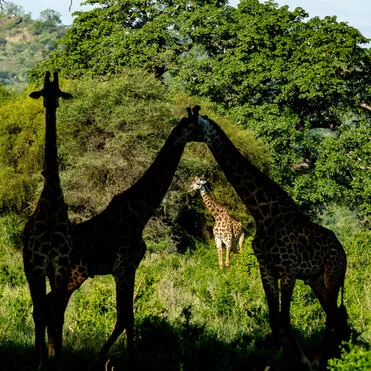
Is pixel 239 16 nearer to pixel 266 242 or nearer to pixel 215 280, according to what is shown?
pixel 215 280

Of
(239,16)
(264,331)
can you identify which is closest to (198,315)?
(264,331)

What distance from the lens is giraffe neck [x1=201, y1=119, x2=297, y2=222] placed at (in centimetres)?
674

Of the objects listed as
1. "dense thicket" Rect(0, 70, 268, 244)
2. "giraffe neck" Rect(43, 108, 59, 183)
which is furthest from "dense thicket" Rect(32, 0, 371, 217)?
"giraffe neck" Rect(43, 108, 59, 183)

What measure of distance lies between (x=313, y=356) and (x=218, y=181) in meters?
17.4

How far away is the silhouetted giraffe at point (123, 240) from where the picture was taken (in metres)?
6.84

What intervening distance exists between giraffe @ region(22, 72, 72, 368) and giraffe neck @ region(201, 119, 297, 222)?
4.78 ft

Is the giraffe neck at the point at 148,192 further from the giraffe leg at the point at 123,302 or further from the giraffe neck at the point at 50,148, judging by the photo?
the giraffe neck at the point at 50,148

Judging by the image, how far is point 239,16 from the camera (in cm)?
3078

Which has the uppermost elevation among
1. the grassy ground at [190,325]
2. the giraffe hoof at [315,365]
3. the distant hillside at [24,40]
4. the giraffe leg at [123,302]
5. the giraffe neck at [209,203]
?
the distant hillside at [24,40]

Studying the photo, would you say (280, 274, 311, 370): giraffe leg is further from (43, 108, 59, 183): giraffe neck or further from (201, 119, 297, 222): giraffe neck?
(43, 108, 59, 183): giraffe neck

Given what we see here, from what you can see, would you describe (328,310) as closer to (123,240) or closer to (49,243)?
(123,240)

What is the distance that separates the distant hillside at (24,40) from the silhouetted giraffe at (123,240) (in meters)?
140

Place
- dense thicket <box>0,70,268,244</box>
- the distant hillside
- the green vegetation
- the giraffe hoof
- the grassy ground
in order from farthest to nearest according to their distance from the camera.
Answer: the distant hillside < dense thicket <box>0,70,268,244</box> < the green vegetation < the grassy ground < the giraffe hoof

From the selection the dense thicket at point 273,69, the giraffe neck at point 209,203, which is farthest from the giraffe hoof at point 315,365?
the dense thicket at point 273,69
